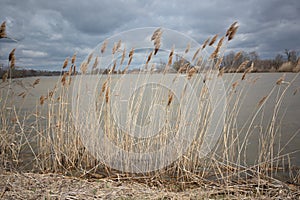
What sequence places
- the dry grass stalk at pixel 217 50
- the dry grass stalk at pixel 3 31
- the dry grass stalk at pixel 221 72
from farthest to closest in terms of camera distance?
the dry grass stalk at pixel 221 72 → the dry grass stalk at pixel 217 50 → the dry grass stalk at pixel 3 31

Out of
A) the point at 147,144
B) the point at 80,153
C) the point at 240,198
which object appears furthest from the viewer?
the point at 80,153

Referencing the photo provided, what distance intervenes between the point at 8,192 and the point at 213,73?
7.39 ft

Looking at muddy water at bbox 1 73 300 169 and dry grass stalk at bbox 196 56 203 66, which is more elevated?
dry grass stalk at bbox 196 56 203 66

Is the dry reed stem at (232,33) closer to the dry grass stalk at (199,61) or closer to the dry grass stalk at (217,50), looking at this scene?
the dry grass stalk at (217,50)

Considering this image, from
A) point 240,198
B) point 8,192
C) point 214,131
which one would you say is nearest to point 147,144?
point 214,131

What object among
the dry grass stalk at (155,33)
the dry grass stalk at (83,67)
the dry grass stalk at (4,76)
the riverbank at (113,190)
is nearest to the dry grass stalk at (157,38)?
the dry grass stalk at (155,33)

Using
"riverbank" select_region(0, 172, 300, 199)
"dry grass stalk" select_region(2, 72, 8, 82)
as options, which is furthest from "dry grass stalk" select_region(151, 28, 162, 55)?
"dry grass stalk" select_region(2, 72, 8, 82)

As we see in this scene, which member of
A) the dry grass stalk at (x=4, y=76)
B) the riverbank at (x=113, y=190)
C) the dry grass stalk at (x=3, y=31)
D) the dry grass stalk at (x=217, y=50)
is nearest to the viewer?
the riverbank at (x=113, y=190)

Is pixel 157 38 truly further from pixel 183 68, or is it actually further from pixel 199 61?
pixel 199 61

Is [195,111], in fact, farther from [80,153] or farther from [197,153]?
[80,153]

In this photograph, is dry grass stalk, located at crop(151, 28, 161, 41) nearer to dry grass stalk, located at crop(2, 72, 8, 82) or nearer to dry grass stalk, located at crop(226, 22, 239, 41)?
dry grass stalk, located at crop(226, 22, 239, 41)

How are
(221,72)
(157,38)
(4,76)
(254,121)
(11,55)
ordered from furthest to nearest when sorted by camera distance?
(254,121)
(4,76)
(11,55)
(221,72)
(157,38)

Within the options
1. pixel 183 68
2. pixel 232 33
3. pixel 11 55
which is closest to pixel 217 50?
pixel 232 33

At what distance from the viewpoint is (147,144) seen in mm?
2949
